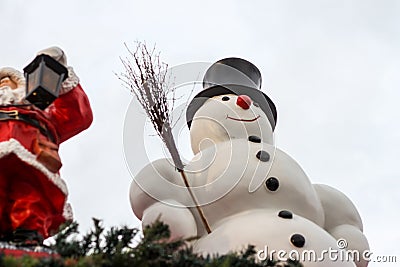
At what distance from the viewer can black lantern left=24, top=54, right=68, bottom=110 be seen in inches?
125

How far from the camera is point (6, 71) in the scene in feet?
13.6

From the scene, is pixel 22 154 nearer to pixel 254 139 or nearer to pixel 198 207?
pixel 198 207

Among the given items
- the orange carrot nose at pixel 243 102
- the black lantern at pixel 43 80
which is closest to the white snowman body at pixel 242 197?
the orange carrot nose at pixel 243 102

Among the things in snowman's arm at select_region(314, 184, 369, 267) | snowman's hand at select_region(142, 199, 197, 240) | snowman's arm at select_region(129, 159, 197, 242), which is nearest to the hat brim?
snowman's arm at select_region(314, 184, 369, 267)

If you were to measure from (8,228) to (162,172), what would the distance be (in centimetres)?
147

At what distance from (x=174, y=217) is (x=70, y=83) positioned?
1233mm

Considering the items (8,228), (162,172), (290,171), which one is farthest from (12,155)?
(290,171)

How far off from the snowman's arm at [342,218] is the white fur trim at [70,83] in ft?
7.95

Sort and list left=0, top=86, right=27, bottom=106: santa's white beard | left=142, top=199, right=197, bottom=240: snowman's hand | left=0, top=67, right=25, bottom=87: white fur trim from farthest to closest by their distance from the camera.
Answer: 1. left=142, top=199, right=197, bottom=240: snowman's hand
2. left=0, top=67, right=25, bottom=87: white fur trim
3. left=0, top=86, right=27, bottom=106: santa's white beard

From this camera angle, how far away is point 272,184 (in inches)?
186

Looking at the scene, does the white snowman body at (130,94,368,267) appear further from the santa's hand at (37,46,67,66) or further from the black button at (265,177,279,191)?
the santa's hand at (37,46,67,66)

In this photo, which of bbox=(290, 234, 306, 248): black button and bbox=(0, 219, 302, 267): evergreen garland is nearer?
bbox=(0, 219, 302, 267): evergreen garland

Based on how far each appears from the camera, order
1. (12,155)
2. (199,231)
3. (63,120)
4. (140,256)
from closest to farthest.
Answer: (140,256)
(12,155)
(63,120)
(199,231)

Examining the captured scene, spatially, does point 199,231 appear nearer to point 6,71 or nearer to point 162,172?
point 162,172
